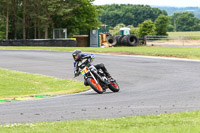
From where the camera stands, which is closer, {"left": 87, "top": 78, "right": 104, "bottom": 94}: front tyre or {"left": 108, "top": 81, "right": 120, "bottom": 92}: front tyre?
{"left": 87, "top": 78, "right": 104, "bottom": 94}: front tyre

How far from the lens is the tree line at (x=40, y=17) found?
2456 inches

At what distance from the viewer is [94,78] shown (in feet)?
43.4

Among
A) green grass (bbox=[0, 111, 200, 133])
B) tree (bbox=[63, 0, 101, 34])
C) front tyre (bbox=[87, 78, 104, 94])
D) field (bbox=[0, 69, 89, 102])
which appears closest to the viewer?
green grass (bbox=[0, 111, 200, 133])

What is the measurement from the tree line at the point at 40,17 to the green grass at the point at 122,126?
54120 mm

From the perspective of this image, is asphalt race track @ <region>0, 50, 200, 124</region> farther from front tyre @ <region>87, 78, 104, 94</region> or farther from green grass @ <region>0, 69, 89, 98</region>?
green grass @ <region>0, 69, 89, 98</region>

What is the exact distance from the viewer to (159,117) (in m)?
8.17

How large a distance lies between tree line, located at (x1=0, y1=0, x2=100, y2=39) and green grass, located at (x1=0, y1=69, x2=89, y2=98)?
140ft

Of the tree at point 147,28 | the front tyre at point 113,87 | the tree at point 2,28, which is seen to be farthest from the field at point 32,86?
the tree at point 147,28

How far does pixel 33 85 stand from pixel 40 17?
148 feet

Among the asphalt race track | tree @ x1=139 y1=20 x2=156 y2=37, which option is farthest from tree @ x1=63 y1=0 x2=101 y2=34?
the asphalt race track

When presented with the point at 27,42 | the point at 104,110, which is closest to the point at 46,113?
the point at 104,110

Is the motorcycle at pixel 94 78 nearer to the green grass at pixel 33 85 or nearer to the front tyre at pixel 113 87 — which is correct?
the front tyre at pixel 113 87

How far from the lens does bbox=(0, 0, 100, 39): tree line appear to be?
6238 centimetres

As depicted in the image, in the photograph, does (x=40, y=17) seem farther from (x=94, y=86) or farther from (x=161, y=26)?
(x=94, y=86)
